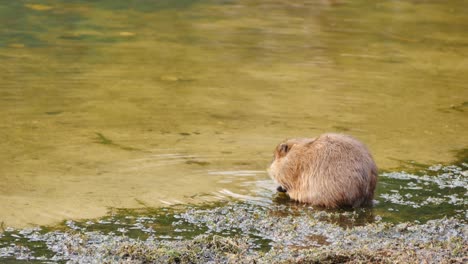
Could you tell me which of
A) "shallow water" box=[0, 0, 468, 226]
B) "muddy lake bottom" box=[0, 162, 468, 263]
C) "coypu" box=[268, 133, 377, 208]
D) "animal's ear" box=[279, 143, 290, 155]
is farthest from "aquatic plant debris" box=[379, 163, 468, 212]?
"animal's ear" box=[279, 143, 290, 155]

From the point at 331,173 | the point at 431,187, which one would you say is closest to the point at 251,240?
the point at 331,173

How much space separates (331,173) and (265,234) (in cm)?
80

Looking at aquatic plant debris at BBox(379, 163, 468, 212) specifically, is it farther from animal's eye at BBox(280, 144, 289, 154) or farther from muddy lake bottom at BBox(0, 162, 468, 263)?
animal's eye at BBox(280, 144, 289, 154)

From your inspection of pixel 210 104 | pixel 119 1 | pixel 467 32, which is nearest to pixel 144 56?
pixel 210 104

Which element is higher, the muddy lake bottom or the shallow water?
the muddy lake bottom

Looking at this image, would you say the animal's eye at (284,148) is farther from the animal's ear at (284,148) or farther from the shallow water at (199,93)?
the shallow water at (199,93)

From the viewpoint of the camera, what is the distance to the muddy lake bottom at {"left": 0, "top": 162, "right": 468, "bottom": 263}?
17.3ft

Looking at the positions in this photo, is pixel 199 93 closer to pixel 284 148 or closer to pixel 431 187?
pixel 284 148

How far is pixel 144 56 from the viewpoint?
11.7 metres

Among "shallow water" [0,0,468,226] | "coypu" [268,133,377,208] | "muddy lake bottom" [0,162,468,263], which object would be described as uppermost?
"coypu" [268,133,377,208]

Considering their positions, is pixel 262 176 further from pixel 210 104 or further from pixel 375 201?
pixel 210 104

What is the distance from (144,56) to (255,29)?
99.3 inches

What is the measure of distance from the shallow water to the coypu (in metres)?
0.31

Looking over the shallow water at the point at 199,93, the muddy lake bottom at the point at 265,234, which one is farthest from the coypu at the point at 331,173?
the shallow water at the point at 199,93
